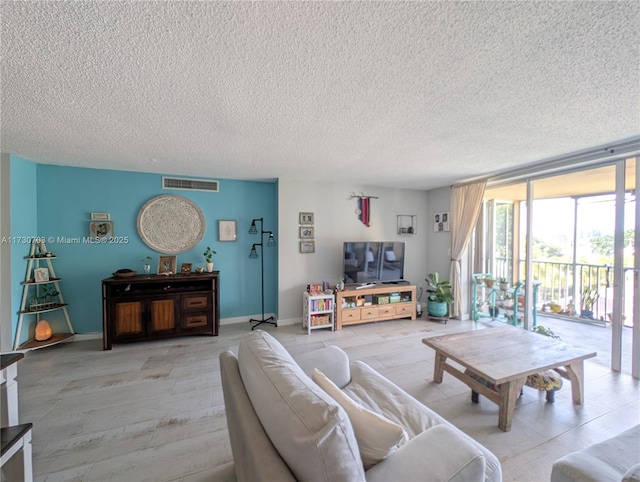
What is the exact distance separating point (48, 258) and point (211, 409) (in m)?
2.83

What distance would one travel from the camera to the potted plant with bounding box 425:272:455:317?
4.15 meters

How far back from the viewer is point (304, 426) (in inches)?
28.2

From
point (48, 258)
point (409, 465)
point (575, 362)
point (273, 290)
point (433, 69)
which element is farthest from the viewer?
point (273, 290)

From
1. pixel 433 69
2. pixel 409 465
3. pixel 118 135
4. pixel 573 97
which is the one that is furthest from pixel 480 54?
pixel 118 135

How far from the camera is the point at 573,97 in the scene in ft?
5.33

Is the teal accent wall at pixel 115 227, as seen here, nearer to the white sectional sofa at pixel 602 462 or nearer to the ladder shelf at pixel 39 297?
the ladder shelf at pixel 39 297

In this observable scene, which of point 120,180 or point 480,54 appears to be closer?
point 480,54

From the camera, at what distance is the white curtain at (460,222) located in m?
3.94

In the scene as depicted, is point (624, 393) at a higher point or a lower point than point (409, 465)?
lower

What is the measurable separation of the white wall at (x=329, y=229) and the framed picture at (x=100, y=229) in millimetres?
2283

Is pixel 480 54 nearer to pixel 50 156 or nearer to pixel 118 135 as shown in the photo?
pixel 118 135

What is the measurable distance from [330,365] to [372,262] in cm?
264

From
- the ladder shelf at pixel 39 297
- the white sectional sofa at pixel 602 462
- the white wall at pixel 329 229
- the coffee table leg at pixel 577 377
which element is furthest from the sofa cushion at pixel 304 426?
the ladder shelf at pixel 39 297

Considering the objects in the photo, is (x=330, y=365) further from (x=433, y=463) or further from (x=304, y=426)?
(x=304, y=426)
